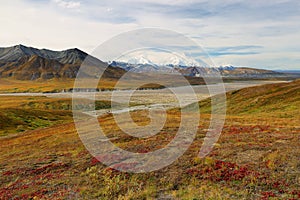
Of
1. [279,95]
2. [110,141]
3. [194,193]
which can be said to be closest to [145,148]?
[110,141]

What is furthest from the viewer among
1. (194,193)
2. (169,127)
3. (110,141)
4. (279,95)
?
(279,95)

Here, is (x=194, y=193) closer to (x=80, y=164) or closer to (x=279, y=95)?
(x=80, y=164)

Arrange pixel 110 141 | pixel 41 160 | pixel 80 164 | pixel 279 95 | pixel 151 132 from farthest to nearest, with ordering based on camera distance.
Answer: pixel 279 95
pixel 151 132
pixel 110 141
pixel 41 160
pixel 80 164

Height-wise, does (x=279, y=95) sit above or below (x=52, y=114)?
above

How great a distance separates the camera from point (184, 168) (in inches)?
730

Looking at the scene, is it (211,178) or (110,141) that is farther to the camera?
(110,141)

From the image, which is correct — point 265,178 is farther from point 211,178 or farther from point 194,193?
point 194,193

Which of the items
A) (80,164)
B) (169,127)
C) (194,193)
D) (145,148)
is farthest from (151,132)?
(194,193)

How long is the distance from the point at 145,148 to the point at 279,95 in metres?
66.8

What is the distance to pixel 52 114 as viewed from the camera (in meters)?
91.0

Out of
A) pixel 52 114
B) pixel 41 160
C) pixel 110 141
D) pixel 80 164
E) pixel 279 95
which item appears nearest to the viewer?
pixel 80 164

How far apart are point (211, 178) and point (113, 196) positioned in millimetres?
6364

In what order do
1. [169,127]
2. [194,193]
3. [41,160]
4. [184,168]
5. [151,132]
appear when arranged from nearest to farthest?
[194,193] < [184,168] < [41,160] < [151,132] < [169,127]

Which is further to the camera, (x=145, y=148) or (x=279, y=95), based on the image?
(x=279, y=95)
